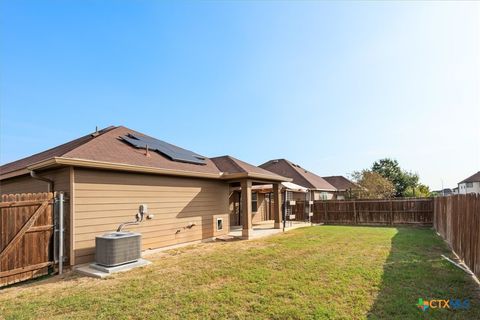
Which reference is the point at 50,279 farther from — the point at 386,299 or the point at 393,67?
the point at 393,67

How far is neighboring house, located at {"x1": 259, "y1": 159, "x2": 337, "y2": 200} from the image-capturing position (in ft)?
73.8

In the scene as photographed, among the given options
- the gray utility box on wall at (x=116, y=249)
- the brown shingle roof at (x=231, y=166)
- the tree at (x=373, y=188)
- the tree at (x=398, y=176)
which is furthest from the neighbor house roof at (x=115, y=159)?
the tree at (x=398, y=176)

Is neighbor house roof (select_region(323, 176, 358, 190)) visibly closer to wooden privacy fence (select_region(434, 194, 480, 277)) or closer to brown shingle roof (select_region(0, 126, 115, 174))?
wooden privacy fence (select_region(434, 194, 480, 277))

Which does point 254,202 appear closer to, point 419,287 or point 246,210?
point 246,210

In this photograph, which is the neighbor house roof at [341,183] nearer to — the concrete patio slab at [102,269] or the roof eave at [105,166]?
the roof eave at [105,166]

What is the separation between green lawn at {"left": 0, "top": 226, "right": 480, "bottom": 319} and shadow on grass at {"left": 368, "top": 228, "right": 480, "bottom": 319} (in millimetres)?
14

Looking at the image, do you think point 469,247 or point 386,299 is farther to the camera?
point 469,247

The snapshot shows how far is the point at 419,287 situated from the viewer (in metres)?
4.68

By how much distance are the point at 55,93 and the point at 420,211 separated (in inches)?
777

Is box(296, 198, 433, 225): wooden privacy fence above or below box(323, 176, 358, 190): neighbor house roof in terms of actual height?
below

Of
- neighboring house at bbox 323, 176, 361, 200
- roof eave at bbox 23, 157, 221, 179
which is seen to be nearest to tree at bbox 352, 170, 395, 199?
neighboring house at bbox 323, 176, 361, 200

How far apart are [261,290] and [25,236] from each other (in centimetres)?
499

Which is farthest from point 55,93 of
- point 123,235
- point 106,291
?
point 106,291

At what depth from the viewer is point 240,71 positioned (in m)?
13.1
